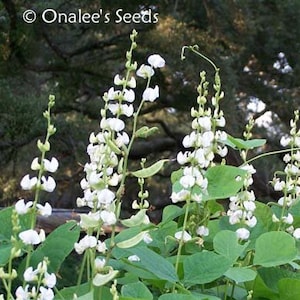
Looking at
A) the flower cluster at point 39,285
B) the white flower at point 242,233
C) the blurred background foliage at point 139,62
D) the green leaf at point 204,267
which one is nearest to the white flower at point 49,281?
the flower cluster at point 39,285

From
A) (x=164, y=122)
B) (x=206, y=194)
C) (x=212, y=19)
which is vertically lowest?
(x=164, y=122)

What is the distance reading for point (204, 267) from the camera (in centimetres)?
51

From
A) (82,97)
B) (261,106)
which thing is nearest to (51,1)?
(82,97)

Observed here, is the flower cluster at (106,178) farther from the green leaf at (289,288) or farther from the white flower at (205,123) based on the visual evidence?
the green leaf at (289,288)

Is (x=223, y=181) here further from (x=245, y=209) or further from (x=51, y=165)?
(x=51, y=165)

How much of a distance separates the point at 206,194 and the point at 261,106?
13.5ft

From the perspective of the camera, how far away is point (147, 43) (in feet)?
11.3

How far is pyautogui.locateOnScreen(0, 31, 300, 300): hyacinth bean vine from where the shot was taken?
462 millimetres

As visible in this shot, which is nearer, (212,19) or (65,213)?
(65,213)

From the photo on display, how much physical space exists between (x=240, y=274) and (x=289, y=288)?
0.17ft

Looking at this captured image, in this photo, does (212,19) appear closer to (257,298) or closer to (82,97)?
(82,97)

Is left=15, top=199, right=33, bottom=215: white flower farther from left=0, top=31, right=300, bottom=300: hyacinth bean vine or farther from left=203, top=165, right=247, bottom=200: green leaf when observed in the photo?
left=203, top=165, right=247, bottom=200: green leaf

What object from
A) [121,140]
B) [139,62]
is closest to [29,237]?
[121,140]

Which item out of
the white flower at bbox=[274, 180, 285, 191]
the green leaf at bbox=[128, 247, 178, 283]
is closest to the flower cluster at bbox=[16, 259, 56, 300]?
the green leaf at bbox=[128, 247, 178, 283]
